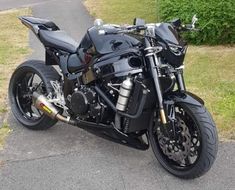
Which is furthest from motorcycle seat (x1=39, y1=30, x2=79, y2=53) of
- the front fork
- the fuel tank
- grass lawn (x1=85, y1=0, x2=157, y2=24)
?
Answer: grass lawn (x1=85, y1=0, x2=157, y2=24)

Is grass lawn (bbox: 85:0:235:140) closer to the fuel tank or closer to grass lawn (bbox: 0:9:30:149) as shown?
the fuel tank

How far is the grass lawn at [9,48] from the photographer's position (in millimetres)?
6395

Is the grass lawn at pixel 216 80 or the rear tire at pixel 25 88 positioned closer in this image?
the rear tire at pixel 25 88

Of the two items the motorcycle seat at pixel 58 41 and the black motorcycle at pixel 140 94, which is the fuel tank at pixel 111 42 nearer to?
the black motorcycle at pixel 140 94

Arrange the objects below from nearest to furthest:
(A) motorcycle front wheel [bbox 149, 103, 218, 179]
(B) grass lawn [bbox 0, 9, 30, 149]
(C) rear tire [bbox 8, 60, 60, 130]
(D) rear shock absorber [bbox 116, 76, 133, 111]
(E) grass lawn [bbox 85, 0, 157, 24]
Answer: (A) motorcycle front wheel [bbox 149, 103, 218, 179] → (D) rear shock absorber [bbox 116, 76, 133, 111] → (C) rear tire [bbox 8, 60, 60, 130] → (B) grass lawn [bbox 0, 9, 30, 149] → (E) grass lawn [bbox 85, 0, 157, 24]

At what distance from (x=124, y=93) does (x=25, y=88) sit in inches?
71.3

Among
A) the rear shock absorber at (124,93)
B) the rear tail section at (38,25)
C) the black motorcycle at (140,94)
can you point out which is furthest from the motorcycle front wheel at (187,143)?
the rear tail section at (38,25)

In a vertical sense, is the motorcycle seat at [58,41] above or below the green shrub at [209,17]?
above

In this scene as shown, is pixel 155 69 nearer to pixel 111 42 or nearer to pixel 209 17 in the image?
pixel 111 42

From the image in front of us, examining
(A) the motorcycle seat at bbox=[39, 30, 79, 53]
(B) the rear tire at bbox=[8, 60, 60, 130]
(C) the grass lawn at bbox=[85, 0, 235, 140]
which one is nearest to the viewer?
(A) the motorcycle seat at bbox=[39, 30, 79, 53]

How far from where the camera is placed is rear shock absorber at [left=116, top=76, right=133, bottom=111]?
13.3 feet

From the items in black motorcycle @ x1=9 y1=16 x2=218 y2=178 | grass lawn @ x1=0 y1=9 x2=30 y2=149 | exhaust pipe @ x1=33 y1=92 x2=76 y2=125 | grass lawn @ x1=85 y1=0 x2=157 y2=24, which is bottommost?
grass lawn @ x1=85 y1=0 x2=157 y2=24

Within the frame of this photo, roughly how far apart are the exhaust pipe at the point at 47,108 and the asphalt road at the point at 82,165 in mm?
297

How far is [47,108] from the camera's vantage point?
16.1ft
